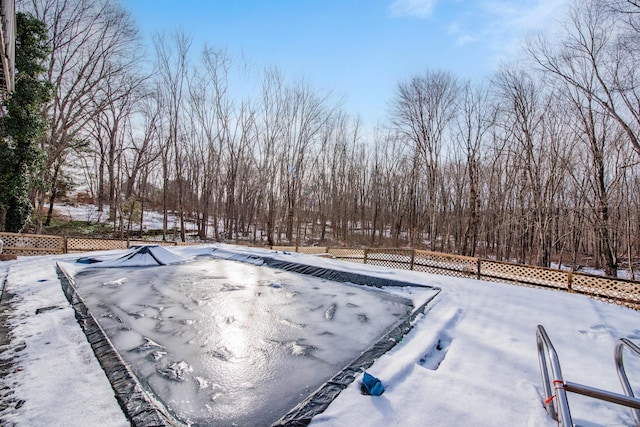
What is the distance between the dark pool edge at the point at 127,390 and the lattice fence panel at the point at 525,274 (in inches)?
302

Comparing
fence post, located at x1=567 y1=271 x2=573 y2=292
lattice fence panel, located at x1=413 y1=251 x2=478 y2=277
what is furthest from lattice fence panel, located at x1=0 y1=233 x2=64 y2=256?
fence post, located at x1=567 y1=271 x2=573 y2=292

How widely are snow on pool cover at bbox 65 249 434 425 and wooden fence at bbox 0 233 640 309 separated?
393 cm

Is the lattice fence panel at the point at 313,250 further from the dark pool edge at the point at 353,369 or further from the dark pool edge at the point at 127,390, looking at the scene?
the dark pool edge at the point at 127,390

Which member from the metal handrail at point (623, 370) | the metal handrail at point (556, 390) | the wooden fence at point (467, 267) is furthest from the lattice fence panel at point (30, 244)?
the metal handrail at point (623, 370)

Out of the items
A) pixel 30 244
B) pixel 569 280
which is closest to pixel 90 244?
pixel 30 244

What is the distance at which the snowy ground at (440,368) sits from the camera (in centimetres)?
180

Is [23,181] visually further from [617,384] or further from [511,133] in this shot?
[511,133]

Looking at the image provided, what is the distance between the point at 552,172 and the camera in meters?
12.8

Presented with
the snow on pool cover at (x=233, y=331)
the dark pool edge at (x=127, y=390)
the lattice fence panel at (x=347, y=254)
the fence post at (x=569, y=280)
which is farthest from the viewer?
Result: the lattice fence panel at (x=347, y=254)

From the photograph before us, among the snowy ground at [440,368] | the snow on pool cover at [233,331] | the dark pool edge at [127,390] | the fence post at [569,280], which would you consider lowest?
the snow on pool cover at [233,331]

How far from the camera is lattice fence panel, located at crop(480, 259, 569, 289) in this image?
20.8 feet

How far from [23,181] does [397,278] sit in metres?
12.6

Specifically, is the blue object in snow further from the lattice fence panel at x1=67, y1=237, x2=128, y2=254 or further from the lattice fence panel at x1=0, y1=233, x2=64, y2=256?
the lattice fence panel at x1=67, y1=237, x2=128, y2=254

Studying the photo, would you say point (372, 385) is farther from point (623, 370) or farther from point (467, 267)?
point (467, 267)
